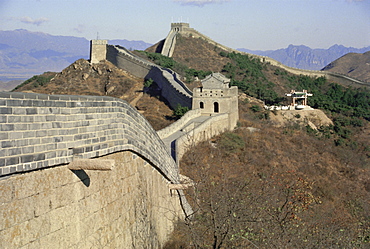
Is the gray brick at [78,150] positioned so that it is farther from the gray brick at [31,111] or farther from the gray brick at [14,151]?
the gray brick at [14,151]

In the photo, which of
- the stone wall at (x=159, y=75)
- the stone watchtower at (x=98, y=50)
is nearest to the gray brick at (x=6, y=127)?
the stone wall at (x=159, y=75)

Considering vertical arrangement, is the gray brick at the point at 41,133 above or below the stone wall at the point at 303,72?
below

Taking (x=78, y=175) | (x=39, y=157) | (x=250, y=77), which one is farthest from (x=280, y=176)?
(x=250, y=77)

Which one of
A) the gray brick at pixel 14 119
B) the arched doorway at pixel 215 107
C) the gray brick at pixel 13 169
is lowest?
the gray brick at pixel 13 169

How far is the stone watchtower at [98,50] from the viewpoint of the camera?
1768 inches

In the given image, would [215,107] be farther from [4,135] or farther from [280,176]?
[4,135]

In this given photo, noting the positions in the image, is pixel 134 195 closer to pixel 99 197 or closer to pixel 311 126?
pixel 99 197

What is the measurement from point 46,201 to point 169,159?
637 cm

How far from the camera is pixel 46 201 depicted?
5.06m

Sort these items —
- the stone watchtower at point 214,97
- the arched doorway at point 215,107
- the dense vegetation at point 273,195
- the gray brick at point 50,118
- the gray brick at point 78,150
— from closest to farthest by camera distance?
the gray brick at point 50,118 < the gray brick at point 78,150 < the dense vegetation at point 273,195 < the stone watchtower at point 214,97 < the arched doorway at point 215,107

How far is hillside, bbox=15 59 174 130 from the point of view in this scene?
34.8m

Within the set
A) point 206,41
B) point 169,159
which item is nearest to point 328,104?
point 206,41

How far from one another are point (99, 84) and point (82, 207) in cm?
3566

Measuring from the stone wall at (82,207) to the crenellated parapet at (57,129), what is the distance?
0.14 metres
